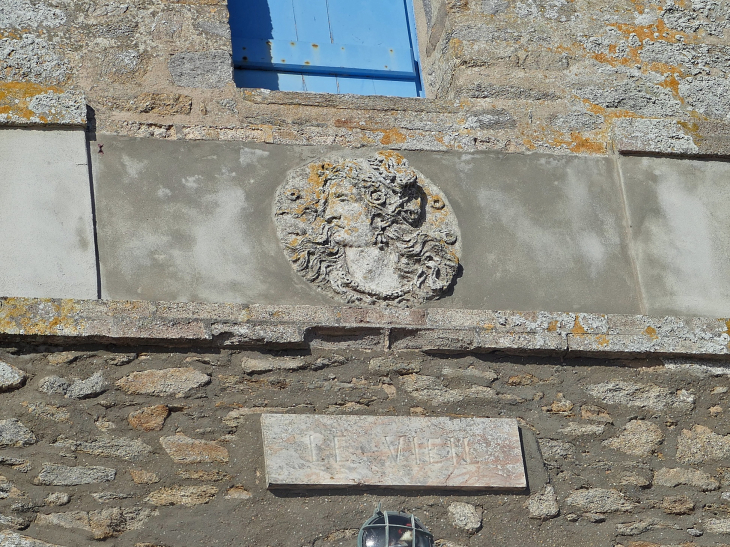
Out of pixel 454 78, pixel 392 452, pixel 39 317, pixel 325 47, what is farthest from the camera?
pixel 325 47

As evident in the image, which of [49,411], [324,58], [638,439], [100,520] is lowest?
[100,520]

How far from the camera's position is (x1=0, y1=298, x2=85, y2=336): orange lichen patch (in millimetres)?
4203

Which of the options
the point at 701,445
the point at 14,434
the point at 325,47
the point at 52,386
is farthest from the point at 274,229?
the point at 701,445

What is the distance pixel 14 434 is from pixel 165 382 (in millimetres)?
568

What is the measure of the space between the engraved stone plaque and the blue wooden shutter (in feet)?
6.45

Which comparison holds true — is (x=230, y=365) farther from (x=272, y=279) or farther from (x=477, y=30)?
(x=477, y=30)

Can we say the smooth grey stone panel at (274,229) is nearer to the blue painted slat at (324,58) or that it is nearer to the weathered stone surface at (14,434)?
the weathered stone surface at (14,434)

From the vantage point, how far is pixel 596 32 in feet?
18.5

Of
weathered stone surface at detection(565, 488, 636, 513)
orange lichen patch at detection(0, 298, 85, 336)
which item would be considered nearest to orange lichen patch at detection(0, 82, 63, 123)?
orange lichen patch at detection(0, 298, 85, 336)

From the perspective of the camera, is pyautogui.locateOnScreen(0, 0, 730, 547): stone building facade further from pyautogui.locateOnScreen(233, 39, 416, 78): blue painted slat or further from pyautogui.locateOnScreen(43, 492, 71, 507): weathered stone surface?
pyautogui.locateOnScreen(233, 39, 416, 78): blue painted slat

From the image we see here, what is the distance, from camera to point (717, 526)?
4.64 m

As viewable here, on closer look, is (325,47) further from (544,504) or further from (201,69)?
(544,504)

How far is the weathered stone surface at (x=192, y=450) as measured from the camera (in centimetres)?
425

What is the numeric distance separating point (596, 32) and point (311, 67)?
1.41 m
